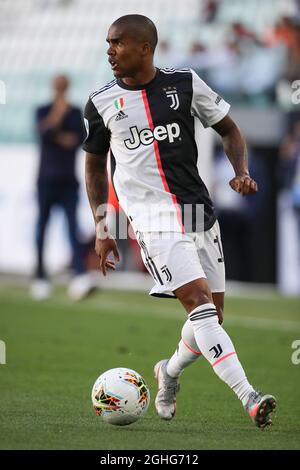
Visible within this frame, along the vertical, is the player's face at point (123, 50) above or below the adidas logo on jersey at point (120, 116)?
above

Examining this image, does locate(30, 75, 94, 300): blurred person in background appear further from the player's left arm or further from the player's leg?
the player's left arm

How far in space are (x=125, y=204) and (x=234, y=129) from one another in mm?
782

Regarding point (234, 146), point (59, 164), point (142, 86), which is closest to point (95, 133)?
point (142, 86)

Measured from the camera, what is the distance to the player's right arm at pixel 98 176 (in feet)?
19.8

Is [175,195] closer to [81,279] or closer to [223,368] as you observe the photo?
[223,368]

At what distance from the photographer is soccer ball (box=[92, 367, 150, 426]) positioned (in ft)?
18.8

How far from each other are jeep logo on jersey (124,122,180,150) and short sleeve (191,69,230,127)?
7.4 inches

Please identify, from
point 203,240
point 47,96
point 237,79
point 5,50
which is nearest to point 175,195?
point 203,240

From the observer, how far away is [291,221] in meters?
15.8

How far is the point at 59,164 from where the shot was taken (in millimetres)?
13984

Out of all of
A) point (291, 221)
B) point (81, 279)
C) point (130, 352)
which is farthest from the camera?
point (291, 221)

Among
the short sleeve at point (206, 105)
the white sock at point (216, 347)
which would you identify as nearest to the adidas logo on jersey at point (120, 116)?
the short sleeve at point (206, 105)

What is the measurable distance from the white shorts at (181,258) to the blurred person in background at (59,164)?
795 centimetres

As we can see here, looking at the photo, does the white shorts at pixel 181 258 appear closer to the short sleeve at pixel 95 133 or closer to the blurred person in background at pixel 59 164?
the short sleeve at pixel 95 133
